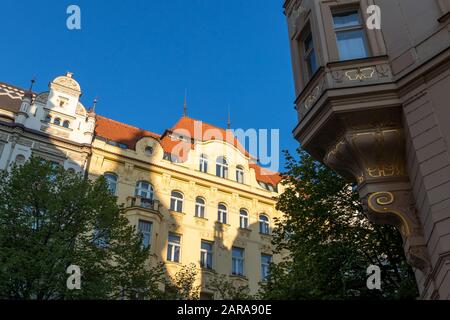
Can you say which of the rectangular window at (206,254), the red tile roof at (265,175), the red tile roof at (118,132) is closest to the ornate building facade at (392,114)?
the rectangular window at (206,254)

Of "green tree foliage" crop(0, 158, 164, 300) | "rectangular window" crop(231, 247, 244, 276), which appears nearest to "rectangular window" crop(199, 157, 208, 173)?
"rectangular window" crop(231, 247, 244, 276)

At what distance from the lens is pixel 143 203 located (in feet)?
89.7

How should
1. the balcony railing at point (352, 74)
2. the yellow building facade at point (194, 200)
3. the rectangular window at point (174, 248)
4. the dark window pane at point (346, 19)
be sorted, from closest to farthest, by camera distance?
the balcony railing at point (352, 74) < the dark window pane at point (346, 19) < the rectangular window at point (174, 248) < the yellow building facade at point (194, 200)

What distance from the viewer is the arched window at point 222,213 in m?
30.2

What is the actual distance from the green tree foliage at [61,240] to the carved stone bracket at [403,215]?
36.0ft

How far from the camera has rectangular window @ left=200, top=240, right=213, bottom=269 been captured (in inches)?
1103

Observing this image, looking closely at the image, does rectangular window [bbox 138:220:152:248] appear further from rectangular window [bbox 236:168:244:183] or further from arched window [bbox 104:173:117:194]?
rectangular window [bbox 236:168:244:183]

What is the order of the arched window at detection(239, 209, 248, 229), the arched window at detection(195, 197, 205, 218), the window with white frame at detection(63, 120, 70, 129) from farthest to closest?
the arched window at detection(239, 209, 248, 229) < the arched window at detection(195, 197, 205, 218) < the window with white frame at detection(63, 120, 70, 129)

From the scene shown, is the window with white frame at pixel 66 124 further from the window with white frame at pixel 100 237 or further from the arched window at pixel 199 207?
the window with white frame at pixel 100 237

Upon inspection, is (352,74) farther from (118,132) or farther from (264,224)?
(118,132)

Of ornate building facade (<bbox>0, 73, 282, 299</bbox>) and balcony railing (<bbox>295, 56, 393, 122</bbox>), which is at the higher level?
ornate building facade (<bbox>0, 73, 282, 299</bbox>)

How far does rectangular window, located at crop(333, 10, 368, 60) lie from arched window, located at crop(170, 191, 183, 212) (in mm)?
19924
